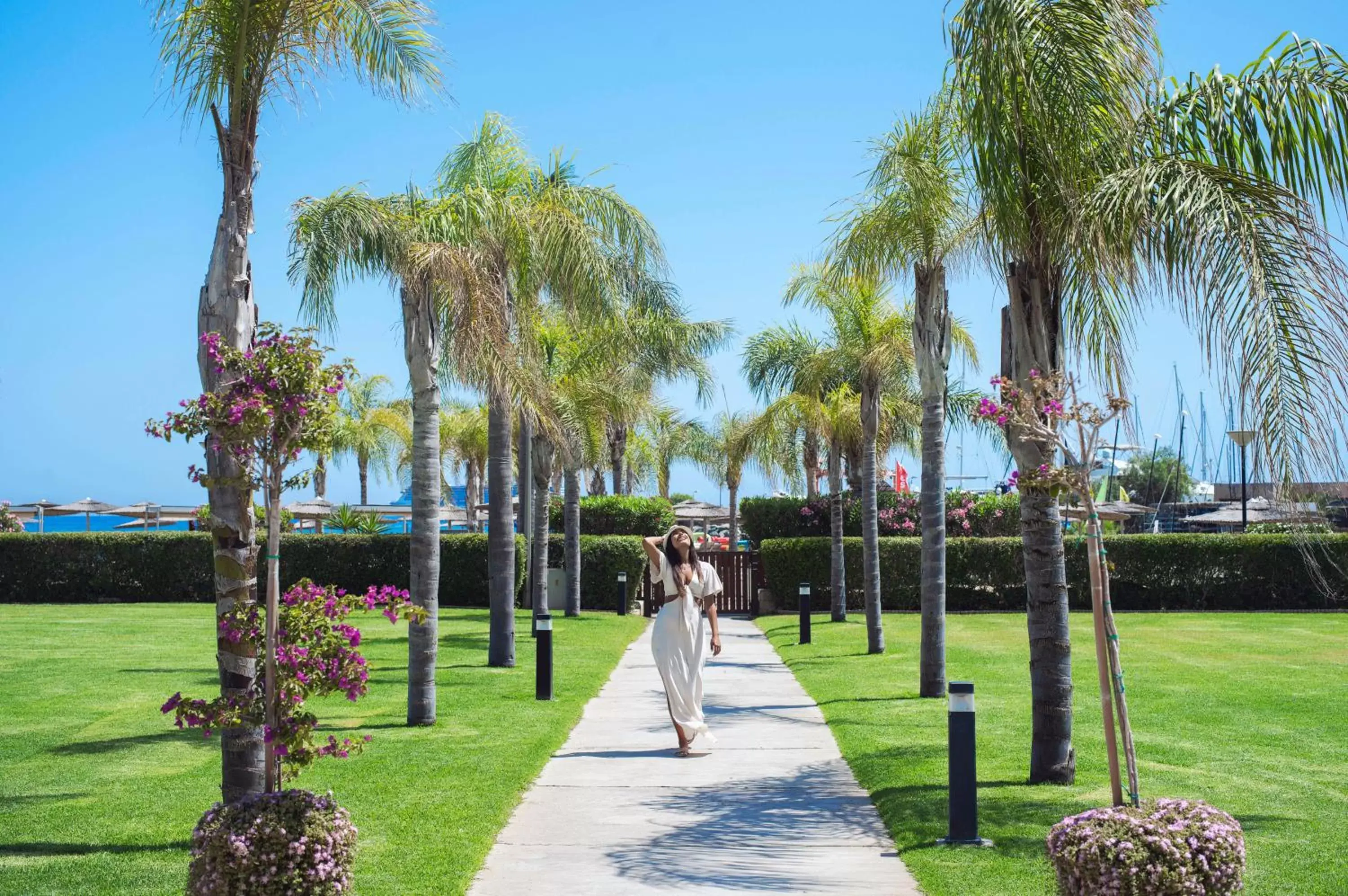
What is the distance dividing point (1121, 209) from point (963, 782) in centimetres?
353

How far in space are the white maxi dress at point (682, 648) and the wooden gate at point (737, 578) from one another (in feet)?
65.0

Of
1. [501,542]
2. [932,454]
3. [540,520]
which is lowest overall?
[501,542]

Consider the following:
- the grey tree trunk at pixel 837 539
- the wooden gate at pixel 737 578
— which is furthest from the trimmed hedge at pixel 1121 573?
the grey tree trunk at pixel 837 539

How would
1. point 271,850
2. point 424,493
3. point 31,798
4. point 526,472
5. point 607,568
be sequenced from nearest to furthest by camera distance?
point 271,850, point 31,798, point 424,493, point 526,472, point 607,568

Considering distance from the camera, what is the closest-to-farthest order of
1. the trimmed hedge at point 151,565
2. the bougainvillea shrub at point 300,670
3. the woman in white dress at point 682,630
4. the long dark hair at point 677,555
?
1. the bougainvillea shrub at point 300,670
2. the woman in white dress at point 682,630
3. the long dark hair at point 677,555
4. the trimmed hedge at point 151,565

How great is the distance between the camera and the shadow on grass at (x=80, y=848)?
23.0 feet

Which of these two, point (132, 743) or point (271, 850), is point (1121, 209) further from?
point (132, 743)

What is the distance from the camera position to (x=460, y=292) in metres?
12.6

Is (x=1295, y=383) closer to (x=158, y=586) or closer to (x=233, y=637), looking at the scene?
(x=233, y=637)

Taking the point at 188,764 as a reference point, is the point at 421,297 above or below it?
above

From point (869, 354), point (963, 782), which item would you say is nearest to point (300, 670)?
point (963, 782)

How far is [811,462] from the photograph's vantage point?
32219 millimetres

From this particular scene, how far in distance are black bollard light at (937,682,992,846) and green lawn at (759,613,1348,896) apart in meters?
0.15

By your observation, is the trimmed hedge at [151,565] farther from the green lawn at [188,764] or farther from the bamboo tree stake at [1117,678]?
the bamboo tree stake at [1117,678]
